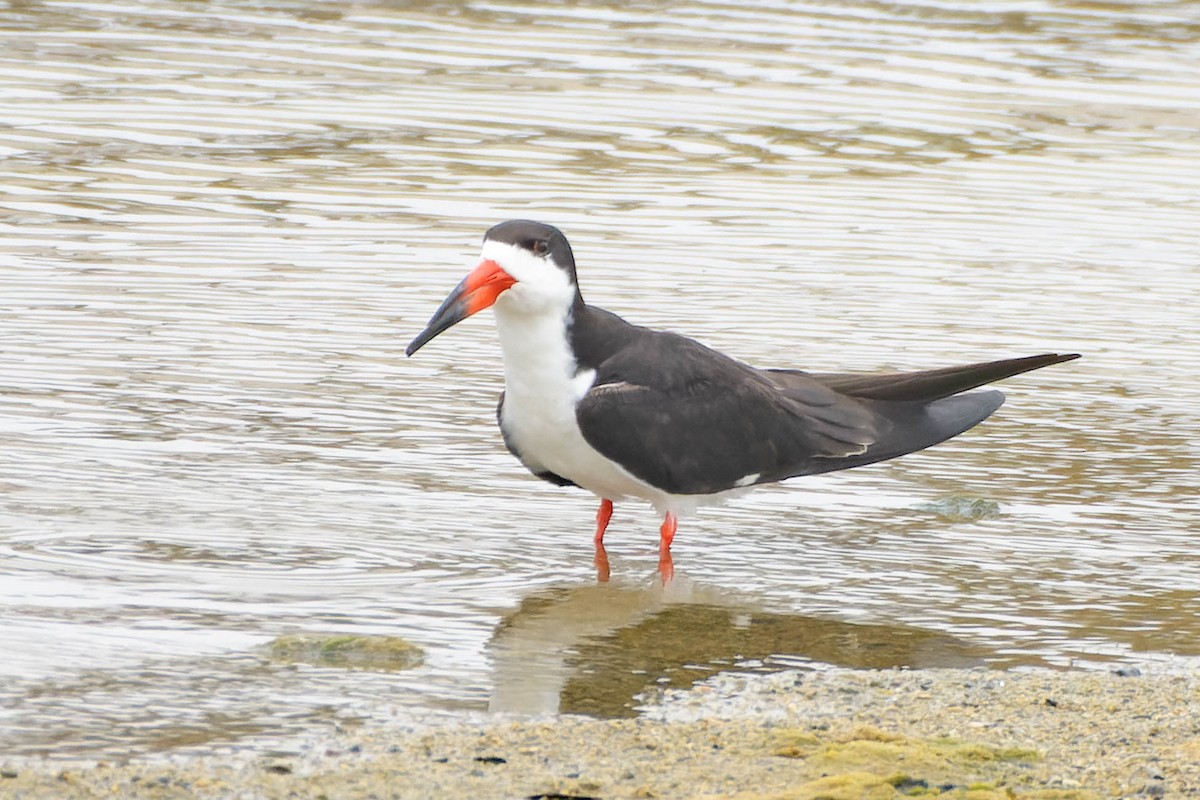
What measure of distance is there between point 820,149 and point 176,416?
586 cm

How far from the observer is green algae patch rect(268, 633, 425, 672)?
202 inches

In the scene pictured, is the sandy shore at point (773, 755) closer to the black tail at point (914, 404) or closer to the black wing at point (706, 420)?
the black wing at point (706, 420)

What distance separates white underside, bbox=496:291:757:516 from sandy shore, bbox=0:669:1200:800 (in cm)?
119

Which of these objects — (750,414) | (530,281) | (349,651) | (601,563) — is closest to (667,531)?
(601,563)

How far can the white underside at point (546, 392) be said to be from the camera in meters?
6.05

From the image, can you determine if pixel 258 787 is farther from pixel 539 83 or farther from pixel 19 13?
pixel 19 13

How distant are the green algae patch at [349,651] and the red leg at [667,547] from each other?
3.85 feet

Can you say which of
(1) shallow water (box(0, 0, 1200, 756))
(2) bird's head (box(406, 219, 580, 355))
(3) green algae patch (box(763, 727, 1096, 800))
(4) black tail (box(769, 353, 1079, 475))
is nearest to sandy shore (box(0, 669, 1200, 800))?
(3) green algae patch (box(763, 727, 1096, 800))

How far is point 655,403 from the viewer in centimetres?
619

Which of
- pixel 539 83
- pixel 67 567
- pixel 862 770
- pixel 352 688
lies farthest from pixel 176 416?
pixel 539 83

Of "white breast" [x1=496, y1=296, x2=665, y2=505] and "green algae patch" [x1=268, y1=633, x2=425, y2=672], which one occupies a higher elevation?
"white breast" [x1=496, y1=296, x2=665, y2=505]

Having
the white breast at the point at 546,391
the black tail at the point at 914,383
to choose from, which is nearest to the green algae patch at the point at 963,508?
the black tail at the point at 914,383

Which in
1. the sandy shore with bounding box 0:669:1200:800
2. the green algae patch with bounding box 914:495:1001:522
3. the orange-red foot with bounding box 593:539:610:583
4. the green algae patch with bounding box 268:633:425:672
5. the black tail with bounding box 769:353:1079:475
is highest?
the black tail with bounding box 769:353:1079:475

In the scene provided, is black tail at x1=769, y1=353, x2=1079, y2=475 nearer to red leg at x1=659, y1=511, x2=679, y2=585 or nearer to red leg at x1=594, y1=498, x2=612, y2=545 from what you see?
red leg at x1=659, y1=511, x2=679, y2=585
